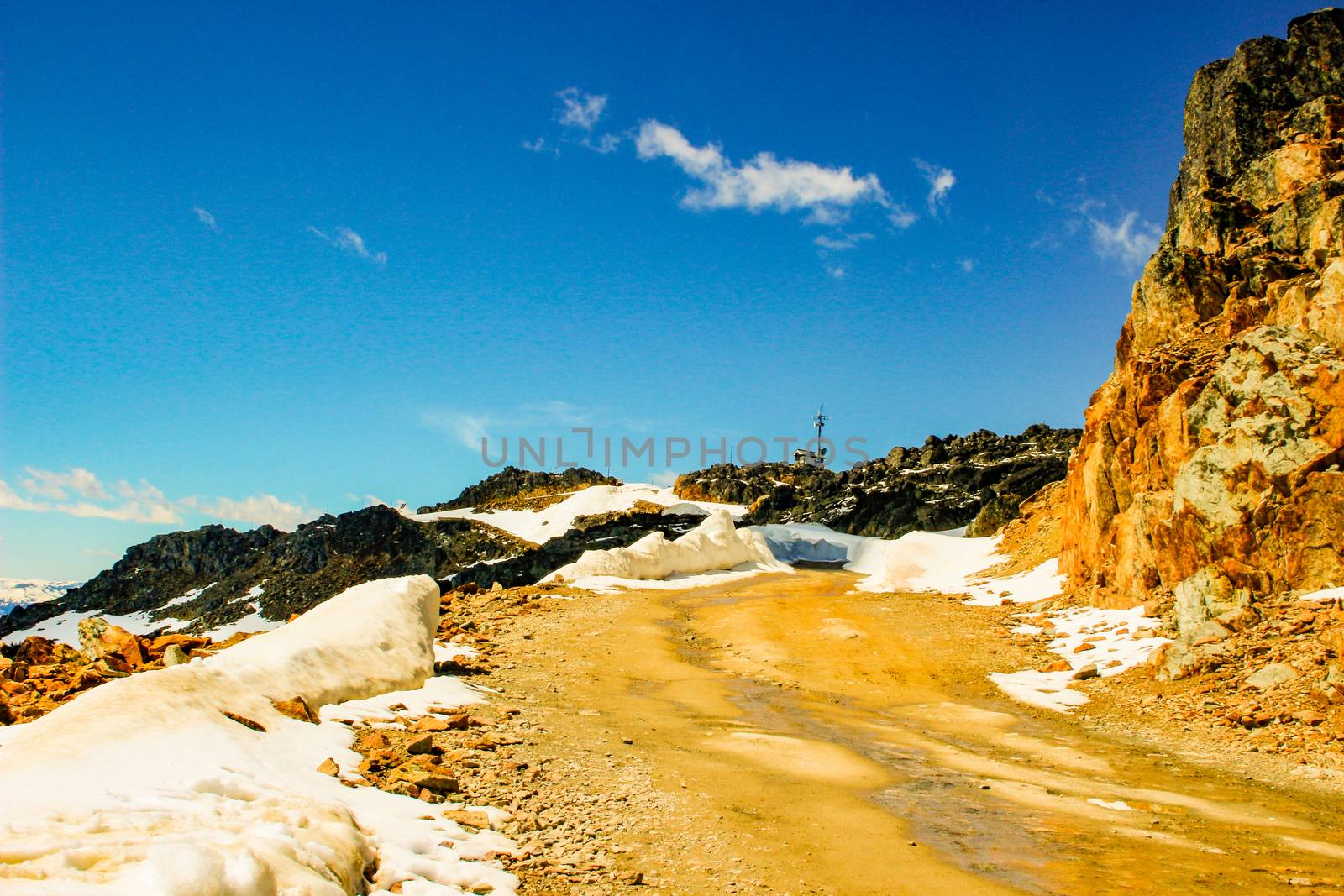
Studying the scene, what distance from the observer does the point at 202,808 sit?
17.5 ft

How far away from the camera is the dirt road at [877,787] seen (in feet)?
21.7

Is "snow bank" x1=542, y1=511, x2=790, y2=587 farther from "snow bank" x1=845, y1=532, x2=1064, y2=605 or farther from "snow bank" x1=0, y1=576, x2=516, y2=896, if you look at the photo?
"snow bank" x1=0, y1=576, x2=516, y2=896

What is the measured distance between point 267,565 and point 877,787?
280 ft

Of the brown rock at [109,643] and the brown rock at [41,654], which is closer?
the brown rock at [109,643]

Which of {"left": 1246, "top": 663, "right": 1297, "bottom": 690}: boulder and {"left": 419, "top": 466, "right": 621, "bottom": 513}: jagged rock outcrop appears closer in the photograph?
{"left": 1246, "top": 663, "right": 1297, "bottom": 690}: boulder

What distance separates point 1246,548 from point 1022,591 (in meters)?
9.88

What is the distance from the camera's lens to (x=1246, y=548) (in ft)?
52.6

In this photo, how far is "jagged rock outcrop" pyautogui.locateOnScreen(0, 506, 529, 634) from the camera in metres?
71.6

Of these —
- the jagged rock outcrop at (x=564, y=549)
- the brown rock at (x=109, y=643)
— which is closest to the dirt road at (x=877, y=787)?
the brown rock at (x=109, y=643)

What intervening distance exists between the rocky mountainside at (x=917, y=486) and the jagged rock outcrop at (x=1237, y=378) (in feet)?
65.1

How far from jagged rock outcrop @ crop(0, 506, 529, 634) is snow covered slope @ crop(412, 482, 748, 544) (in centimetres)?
231

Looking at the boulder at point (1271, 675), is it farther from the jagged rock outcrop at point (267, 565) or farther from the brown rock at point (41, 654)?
the jagged rock outcrop at point (267, 565)

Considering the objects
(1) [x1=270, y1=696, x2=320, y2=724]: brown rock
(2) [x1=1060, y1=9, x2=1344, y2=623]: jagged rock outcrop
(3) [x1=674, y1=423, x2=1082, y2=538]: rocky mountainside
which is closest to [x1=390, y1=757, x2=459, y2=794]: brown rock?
(1) [x1=270, y1=696, x2=320, y2=724]: brown rock

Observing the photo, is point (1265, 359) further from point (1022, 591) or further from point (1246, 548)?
point (1022, 591)
